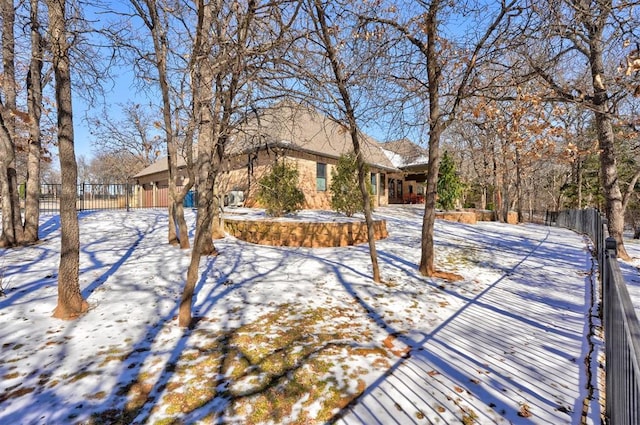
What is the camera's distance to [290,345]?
360cm

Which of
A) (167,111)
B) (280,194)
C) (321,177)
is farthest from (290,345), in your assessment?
(321,177)

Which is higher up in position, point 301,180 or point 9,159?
point 301,180

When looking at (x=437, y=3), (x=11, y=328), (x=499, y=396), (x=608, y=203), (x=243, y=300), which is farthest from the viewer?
(x=608, y=203)

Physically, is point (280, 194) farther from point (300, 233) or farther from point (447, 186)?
point (447, 186)

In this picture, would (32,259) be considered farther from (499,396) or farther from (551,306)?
(551,306)

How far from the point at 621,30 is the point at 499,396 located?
22.6 ft

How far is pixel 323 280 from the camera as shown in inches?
239

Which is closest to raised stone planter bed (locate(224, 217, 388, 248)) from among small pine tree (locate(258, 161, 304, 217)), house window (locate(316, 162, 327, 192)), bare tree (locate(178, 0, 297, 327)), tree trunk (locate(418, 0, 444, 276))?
small pine tree (locate(258, 161, 304, 217))

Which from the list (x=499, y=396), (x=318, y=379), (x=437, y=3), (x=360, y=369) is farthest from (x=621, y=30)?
(x=318, y=379)

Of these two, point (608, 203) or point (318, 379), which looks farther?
point (608, 203)

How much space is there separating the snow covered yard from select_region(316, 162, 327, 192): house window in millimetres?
10687

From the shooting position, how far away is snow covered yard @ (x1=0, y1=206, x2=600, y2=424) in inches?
101

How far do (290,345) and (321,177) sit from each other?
14.4m

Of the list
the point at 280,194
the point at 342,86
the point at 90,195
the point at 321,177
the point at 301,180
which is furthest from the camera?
the point at 90,195
